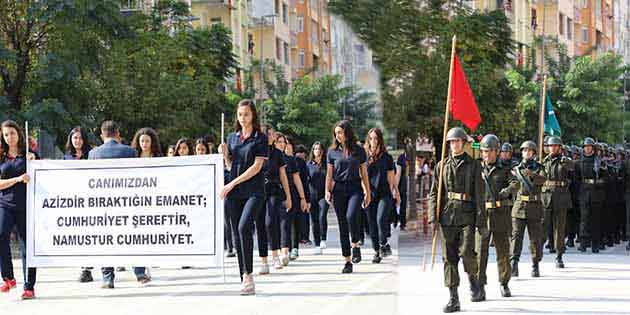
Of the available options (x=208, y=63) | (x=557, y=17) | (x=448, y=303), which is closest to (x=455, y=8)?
(x=448, y=303)

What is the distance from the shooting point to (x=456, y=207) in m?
9.20

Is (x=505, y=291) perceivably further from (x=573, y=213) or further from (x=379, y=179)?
(x=573, y=213)

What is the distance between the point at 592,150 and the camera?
61.1 feet

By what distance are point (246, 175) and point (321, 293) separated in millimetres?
1371

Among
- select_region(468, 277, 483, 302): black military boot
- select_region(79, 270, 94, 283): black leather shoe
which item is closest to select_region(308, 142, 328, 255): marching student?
select_region(79, 270, 94, 283): black leather shoe

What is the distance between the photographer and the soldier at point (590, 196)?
18344mm

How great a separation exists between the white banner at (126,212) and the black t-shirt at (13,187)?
0.26ft

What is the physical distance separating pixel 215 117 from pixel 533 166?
768 inches

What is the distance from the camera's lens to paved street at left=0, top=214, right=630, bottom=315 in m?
8.73

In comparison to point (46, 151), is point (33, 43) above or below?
above

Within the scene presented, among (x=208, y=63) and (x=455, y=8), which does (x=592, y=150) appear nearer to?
(x=455, y=8)

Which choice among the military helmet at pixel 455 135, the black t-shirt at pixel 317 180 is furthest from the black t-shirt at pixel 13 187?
the black t-shirt at pixel 317 180

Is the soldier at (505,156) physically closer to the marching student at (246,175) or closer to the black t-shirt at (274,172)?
the black t-shirt at (274,172)

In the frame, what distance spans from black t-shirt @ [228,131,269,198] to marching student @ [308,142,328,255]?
5.67m
